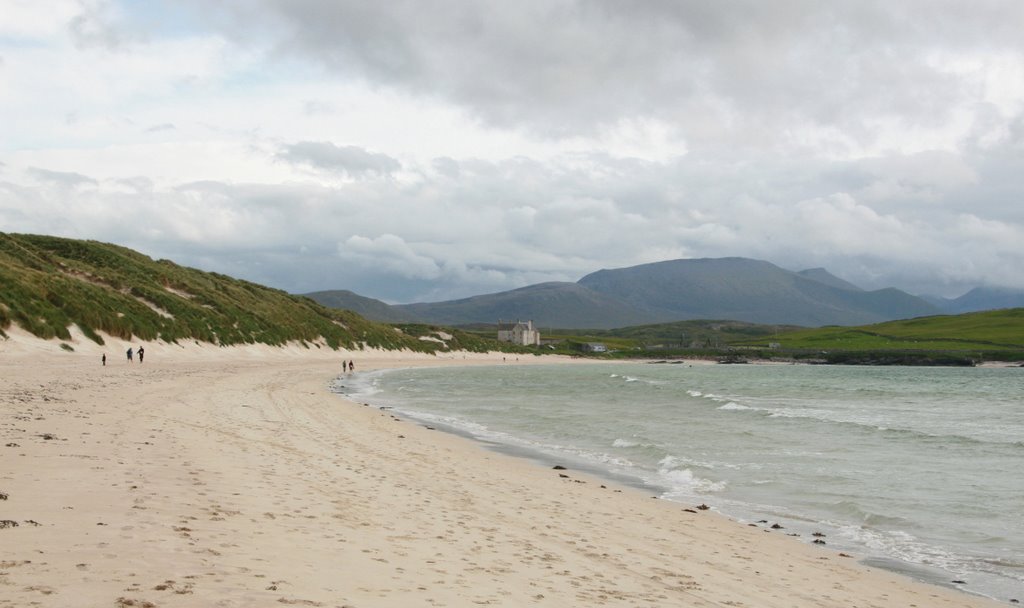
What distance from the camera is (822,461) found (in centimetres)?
2056

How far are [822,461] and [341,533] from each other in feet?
53.0

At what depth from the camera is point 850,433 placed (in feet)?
90.3

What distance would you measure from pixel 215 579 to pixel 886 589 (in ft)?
26.7

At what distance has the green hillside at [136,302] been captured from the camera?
43.0 meters

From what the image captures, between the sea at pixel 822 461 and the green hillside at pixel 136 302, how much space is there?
17.8m

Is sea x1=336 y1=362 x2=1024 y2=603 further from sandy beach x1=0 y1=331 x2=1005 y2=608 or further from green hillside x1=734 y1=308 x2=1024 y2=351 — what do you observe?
green hillside x1=734 y1=308 x2=1024 y2=351

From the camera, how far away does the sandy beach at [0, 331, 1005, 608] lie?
20.9ft

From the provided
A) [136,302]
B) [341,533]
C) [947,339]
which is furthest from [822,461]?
[947,339]

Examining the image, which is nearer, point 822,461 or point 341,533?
point 341,533

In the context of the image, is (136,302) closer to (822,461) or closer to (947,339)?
(822,461)

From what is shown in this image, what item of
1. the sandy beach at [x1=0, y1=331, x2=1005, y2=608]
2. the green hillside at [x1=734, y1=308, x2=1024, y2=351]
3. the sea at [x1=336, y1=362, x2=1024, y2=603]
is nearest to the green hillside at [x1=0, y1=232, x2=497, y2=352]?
the sea at [x1=336, y1=362, x2=1024, y2=603]

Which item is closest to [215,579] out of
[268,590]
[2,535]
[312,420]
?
[268,590]

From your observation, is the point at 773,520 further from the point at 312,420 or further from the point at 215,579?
the point at 312,420

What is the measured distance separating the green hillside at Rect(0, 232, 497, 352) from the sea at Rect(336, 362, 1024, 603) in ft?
58.2
